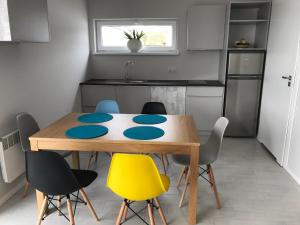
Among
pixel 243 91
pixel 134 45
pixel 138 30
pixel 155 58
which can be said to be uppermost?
pixel 138 30

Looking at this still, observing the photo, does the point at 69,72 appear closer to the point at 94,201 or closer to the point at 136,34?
the point at 136,34

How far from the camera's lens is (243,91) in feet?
13.4

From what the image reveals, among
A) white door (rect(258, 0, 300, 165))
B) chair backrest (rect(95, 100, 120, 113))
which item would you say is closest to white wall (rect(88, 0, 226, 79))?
white door (rect(258, 0, 300, 165))

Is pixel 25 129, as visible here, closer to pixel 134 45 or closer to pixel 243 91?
pixel 134 45

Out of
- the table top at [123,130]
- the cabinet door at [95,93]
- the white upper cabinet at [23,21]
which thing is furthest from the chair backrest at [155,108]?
the white upper cabinet at [23,21]

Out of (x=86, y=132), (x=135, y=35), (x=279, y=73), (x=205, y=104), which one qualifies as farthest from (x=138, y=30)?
(x=86, y=132)

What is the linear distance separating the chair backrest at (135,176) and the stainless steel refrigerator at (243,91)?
9.01 ft

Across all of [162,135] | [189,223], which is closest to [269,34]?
[162,135]

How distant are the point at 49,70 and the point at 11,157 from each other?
127cm

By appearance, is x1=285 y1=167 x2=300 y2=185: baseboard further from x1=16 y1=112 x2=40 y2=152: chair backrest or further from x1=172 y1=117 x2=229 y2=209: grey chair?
x1=16 y1=112 x2=40 y2=152: chair backrest

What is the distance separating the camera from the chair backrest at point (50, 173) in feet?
5.82

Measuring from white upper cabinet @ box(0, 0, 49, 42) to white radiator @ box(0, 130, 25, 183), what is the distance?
973 mm

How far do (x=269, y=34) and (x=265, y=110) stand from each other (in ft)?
3.75

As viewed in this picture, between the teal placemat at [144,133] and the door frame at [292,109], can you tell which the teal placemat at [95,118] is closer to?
the teal placemat at [144,133]
